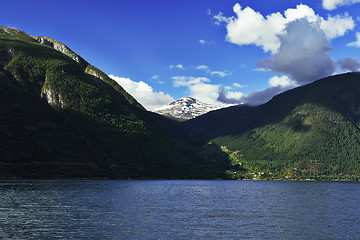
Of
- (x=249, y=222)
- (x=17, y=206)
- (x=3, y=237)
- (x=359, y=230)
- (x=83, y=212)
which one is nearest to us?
(x=3, y=237)

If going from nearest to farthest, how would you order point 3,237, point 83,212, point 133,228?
point 3,237
point 133,228
point 83,212

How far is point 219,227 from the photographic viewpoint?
69.9 meters

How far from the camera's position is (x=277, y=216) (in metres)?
88.6

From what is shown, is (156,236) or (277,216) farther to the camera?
(277,216)

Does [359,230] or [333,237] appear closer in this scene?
[333,237]

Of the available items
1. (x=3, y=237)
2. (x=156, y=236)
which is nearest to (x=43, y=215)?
(x=3, y=237)

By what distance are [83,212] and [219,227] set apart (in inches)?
1511

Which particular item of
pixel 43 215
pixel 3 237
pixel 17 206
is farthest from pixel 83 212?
pixel 3 237

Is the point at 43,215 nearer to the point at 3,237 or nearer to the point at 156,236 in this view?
the point at 3,237

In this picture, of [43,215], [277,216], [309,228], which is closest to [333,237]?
[309,228]

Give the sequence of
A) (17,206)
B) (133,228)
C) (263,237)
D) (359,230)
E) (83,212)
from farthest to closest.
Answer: (17,206) < (83,212) < (359,230) < (133,228) < (263,237)

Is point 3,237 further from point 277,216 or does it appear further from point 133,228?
point 277,216

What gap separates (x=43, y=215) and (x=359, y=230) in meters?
73.1

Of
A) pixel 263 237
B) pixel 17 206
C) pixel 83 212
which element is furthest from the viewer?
pixel 17 206
